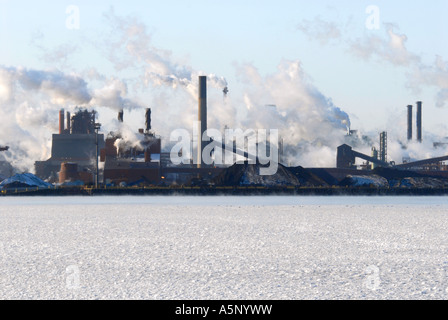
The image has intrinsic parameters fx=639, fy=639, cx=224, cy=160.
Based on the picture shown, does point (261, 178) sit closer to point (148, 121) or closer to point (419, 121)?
point (148, 121)

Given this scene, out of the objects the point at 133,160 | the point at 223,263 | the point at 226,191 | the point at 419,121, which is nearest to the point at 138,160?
the point at 133,160

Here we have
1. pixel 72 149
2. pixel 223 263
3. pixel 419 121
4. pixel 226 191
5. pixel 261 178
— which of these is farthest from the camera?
pixel 419 121

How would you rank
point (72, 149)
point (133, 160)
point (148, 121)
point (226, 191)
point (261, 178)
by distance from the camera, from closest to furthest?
point (226, 191), point (261, 178), point (133, 160), point (148, 121), point (72, 149)

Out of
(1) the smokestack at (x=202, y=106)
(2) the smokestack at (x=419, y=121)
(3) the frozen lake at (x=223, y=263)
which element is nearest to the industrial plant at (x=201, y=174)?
(1) the smokestack at (x=202, y=106)

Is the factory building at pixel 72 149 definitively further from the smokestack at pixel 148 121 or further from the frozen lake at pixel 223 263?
the frozen lake at pixel 223 263

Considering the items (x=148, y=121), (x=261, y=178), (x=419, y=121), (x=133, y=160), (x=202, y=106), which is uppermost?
(x=419, y=121)

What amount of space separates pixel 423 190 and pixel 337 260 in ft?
272

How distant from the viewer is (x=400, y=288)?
13.8 m

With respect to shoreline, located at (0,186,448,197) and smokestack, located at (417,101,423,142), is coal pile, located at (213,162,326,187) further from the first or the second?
smokestack, located at (417,101,423,142)

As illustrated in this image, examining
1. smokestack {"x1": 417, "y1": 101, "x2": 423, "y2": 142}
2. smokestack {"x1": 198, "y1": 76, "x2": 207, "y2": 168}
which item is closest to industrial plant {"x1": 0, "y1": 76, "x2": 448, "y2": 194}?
smokestack {"x1": 198, "y1": 76, "x2": 207, "y2": 168}

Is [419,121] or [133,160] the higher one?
[419,121]

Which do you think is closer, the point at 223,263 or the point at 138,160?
the point at 223,263
